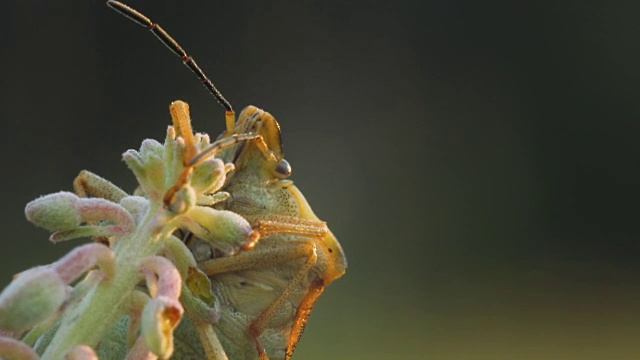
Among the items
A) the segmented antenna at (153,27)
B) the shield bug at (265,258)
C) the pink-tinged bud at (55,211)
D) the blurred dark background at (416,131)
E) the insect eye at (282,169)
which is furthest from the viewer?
the blurred dark background at (416,131)

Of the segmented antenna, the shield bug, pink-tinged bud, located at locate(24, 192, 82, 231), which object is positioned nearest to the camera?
pink-tinged bud, located at locate(24, 192, 82, 231)

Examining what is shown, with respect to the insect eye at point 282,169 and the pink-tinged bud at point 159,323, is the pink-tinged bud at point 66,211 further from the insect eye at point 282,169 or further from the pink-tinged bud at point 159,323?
the insect eye at point 282,169

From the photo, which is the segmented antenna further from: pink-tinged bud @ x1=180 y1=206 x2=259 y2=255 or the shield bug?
pink-tinged bud @ x1=180 y1=206 x2=259 y2=255

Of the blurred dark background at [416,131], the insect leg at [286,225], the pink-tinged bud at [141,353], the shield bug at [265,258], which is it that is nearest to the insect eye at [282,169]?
the shield bug at [265,258]

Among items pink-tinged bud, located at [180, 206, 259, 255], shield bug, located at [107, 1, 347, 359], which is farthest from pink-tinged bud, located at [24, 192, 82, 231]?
shield bug, located at [107, 1, 347, 359]

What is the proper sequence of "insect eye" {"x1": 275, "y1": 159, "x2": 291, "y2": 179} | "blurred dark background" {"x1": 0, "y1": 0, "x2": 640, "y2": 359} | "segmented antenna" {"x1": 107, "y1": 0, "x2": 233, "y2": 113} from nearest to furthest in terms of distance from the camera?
"segmented antenna" {"x1": 107, "y1": 0, "x2": 233, "y2": 113}, "insect eye" {"x1": 275, "y1": 159, "x2": 291, "y2": 179}, "blurred dark background" {"x1": 0, "y1": 0, "x2": 640, "y2": 359}

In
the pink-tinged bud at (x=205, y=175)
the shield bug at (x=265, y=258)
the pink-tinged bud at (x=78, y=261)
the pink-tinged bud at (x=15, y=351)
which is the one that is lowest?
the pink-tinged bud at (x=15, y=351)

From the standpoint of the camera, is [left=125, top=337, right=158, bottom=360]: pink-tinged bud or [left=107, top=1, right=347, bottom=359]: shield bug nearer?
[left=125, top=337, right=158, bottom=360]: pink-tinged bud
